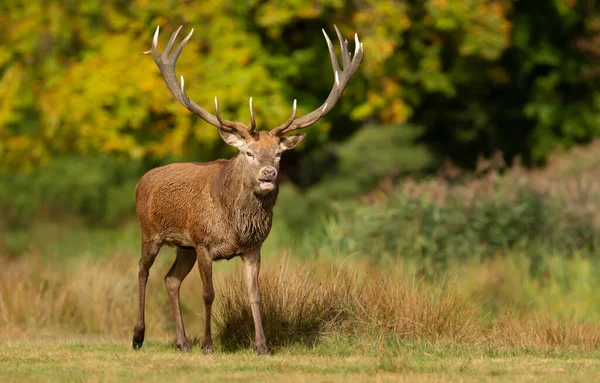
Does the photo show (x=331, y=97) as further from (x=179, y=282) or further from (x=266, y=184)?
(x=179, y=282)

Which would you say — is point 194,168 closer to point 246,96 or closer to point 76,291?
point 76,291

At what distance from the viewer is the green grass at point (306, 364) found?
9.17m

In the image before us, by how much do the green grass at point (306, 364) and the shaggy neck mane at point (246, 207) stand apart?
1.15 metres

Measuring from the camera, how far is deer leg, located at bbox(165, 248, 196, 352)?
1122cm

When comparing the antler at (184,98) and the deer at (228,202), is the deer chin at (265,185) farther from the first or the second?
the antler at (184,98)

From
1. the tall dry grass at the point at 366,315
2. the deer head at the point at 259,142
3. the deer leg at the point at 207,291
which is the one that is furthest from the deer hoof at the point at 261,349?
the deer head at the point at 259,142

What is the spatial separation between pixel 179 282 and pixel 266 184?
206 cm

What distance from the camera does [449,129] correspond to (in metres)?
28.2

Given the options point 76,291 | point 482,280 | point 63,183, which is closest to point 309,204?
point 63,183

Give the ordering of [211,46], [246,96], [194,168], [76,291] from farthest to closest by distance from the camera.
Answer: [211,46] → [246,96] → [76,291] → [194,168]

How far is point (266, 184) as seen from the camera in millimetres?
10336

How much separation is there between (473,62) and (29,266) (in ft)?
41.3

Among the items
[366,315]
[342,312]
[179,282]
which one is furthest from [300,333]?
[179,282]

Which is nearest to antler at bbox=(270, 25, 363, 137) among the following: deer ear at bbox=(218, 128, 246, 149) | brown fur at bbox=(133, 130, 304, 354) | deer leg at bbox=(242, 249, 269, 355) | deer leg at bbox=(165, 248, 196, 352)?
brown fur at bbox=(133, 130, 304, 354)
